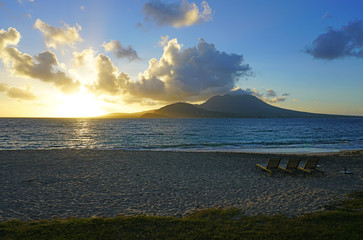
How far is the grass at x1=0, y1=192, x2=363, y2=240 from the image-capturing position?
6.05 m

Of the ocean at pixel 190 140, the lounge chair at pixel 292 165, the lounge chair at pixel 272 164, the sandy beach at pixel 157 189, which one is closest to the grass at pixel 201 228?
the sandy beach at pixel 157 189

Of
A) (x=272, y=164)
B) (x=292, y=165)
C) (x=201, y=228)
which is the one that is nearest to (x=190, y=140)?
(x=272, y=164)

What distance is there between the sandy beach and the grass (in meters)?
0.98

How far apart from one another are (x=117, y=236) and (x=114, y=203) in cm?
337

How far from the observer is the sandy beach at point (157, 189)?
28.3 feet

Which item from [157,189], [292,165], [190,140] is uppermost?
[292,165]

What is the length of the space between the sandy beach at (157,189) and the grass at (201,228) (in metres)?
0.98

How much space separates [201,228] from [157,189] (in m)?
5.18

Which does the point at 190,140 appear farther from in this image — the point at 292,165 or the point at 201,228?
the point at 201,228

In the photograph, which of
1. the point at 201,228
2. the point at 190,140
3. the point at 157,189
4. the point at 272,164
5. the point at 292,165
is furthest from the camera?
the point at 190,140

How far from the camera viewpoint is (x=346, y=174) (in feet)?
49.5

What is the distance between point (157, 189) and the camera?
37.3 ft

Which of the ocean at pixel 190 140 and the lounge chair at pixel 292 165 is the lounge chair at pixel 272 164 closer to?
the lounge chair at pixel 292 165

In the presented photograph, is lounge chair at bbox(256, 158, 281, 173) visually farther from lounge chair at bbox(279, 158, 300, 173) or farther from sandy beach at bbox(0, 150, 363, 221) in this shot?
sandy beach at bbox(0, 150, 363, 221)
